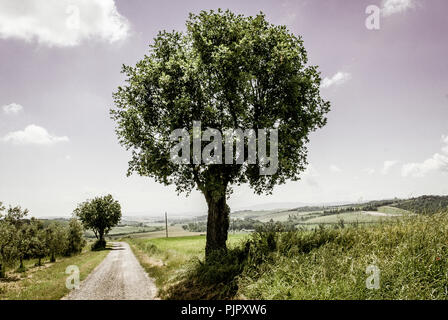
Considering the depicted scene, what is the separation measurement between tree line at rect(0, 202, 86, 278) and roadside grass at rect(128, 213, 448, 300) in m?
20.6

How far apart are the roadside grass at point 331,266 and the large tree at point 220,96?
3.57 meters

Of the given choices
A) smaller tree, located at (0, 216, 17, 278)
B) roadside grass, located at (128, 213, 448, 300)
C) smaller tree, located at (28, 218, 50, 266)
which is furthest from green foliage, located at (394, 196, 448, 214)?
smaller tree, located at (28, 218, 50, 266)

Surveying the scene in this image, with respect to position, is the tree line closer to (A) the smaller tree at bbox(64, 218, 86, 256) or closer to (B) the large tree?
(A) the smaller tree at bbox(64, 218, 86, 256)

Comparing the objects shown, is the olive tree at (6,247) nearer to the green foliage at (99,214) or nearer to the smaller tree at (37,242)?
the smaller tree at (37,242)

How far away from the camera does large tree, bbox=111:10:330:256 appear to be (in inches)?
536

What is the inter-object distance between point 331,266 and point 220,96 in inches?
429

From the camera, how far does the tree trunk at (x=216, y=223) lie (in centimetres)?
1479

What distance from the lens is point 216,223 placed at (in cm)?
1509

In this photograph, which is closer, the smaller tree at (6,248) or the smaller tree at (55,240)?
the smaller tree at (6,248)

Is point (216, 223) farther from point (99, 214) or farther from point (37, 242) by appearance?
point (99, 214)

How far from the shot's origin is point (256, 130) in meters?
14.1

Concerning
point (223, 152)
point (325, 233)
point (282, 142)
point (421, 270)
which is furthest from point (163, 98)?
point (421, 270)

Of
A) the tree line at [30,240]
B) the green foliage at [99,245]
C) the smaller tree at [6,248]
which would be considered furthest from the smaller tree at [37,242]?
the green foliage at [99,245]

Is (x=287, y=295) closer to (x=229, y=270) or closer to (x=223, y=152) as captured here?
(x=229, y=270)
